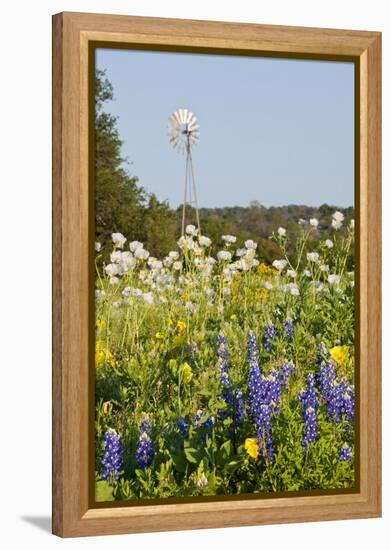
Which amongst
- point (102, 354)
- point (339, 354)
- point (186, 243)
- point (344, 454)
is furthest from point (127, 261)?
point (344, 454)

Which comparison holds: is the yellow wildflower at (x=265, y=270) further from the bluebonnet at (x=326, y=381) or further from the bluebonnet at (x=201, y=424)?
the bluebonnet at (x=201, y=424)

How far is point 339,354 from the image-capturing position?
20.1 feet

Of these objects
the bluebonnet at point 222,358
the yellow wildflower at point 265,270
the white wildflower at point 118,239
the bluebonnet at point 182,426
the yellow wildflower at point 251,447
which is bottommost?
the yellow wildflower at point 251,447

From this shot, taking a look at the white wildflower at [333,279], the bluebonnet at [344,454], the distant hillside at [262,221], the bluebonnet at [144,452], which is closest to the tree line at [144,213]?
the distant hillside at [262,221]

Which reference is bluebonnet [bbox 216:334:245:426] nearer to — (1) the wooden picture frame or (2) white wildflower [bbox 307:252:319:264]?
(1) the wooden picture frame

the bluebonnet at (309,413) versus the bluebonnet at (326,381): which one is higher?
the bluebonnet at (326,381)

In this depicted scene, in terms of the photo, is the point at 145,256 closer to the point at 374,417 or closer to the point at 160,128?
the point at 160,128

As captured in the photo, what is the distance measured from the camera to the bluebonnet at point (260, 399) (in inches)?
233

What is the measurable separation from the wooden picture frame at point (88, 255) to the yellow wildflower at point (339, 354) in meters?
0.08

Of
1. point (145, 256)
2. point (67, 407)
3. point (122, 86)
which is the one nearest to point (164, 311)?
point (145, 256)

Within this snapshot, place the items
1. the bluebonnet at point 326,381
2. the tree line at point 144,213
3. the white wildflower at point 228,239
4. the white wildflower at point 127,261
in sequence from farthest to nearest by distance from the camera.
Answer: the bluebonnet at point 326,381, the white wildflower at point 228,239, the white wildflower at point 127,261, the tree line at point 144,213

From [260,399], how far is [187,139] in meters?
1.23

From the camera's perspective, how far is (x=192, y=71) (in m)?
5.86

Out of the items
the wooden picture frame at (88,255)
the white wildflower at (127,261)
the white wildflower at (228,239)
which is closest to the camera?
the wooden picture frame at (88,255)
